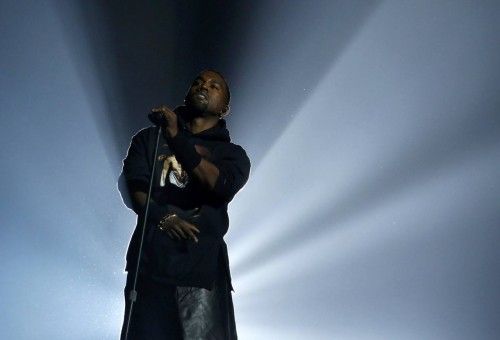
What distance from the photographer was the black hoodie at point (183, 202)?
1.46 m

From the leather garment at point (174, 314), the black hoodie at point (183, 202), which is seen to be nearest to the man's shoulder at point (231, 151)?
the black hoodie at point (183, 202)

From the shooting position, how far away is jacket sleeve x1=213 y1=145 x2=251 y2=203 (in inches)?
59.0

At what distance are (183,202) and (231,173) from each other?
0.11 m

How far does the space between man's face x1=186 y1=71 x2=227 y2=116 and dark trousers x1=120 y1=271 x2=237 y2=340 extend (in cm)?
37

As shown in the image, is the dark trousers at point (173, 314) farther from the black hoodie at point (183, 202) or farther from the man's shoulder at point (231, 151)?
the man's shoulder at point (231, 151)

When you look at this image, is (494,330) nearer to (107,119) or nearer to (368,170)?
(368,170)

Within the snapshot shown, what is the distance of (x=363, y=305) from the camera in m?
3.35

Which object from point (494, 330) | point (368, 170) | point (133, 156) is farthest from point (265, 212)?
point (133, 156)

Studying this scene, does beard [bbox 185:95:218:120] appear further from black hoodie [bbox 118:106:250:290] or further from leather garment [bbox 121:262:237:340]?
leather garment [bbox 121:262:237:340]

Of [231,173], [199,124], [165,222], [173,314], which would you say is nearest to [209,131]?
[199,124]

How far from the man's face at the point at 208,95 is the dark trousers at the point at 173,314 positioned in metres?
0.37

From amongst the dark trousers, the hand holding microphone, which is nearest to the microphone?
the hand holding microphone

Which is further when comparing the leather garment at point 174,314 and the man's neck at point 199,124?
the man's neck at point 199,124

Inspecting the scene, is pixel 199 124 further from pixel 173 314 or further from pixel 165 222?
pixel 173 314
